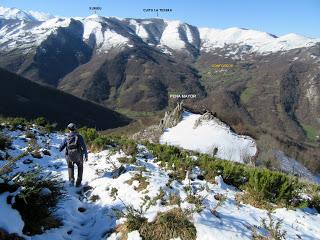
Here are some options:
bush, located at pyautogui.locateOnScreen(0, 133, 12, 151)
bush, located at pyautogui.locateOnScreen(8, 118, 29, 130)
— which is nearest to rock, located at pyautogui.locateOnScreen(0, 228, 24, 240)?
bush, located at pyautogui.locateOnScreen(0, 133, 12, 151)

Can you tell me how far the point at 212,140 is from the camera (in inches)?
1495

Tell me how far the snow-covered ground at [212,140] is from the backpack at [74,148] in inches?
844

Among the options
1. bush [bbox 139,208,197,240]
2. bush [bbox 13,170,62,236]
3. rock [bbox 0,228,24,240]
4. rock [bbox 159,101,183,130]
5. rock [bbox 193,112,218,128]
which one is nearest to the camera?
rock [bbox 0,228,24,240]

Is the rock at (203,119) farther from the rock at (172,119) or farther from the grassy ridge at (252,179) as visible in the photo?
the grassy ridge at (252,179)

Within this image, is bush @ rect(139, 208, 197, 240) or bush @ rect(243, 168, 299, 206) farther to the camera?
bush @ rect(243, 168, 299, 206)

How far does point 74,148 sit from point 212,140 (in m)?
24.9

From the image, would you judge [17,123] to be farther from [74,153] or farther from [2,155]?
[74,153]

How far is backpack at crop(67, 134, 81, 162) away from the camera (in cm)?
1405

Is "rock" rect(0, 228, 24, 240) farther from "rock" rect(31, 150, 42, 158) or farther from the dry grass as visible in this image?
"rock" rect(31, 150, 42, 158)

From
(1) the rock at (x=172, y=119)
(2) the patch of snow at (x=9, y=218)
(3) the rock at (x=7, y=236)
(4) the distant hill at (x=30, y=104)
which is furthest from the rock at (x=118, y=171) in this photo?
(4) the distant hill at (x=30, y=104)

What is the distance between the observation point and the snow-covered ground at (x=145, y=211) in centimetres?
988

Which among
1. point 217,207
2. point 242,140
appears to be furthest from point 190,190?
point 242,140

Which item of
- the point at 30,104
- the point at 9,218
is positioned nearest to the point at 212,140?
the point at 9,218

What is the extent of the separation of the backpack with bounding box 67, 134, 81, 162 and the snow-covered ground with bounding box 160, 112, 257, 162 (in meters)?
21.4
